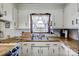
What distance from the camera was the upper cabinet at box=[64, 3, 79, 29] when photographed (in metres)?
1.65

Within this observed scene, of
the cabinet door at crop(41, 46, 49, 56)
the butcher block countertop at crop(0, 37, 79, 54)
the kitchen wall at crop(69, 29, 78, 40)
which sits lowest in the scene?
the cabinet door at crop(41, 46, 49, 56)

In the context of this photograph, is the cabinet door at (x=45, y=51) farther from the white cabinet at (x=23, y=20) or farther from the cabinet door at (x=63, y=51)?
the white cabinet at (x=23, y=20)

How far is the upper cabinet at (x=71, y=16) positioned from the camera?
1653 mm

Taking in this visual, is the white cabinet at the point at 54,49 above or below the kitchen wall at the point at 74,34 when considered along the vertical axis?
below

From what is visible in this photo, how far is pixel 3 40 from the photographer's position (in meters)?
1.62

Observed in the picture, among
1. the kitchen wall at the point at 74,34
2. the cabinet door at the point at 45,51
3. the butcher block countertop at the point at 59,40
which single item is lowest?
the cabinet door at the point at 45,51

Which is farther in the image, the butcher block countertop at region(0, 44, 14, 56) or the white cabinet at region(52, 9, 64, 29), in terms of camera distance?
the white cabinet at region(52, 9, 64, 29)

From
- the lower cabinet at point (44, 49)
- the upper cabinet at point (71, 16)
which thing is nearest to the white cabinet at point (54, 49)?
the lower cabinet at point (44, 49)

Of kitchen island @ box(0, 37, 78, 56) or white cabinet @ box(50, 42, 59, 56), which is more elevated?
kitchen island @ box(0, 37, 78, 56)

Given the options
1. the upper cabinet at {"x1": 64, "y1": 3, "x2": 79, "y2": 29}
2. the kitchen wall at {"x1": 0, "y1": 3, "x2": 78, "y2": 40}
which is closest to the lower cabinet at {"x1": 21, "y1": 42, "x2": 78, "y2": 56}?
the kitchen wall at {"x1": 0, "y1": 3, "x2": 78, "y2": 40}

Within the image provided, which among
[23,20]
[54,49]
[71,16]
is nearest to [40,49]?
[54,49]

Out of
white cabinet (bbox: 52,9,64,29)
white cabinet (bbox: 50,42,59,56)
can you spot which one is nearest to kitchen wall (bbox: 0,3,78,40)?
white cabinet (bbox: 52,9,64,29)

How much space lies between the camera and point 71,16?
1688 mm

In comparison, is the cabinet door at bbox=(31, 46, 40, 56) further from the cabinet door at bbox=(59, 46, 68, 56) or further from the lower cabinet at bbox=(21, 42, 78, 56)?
the cabinet door at bbox=(59, 46, 68, 56)
